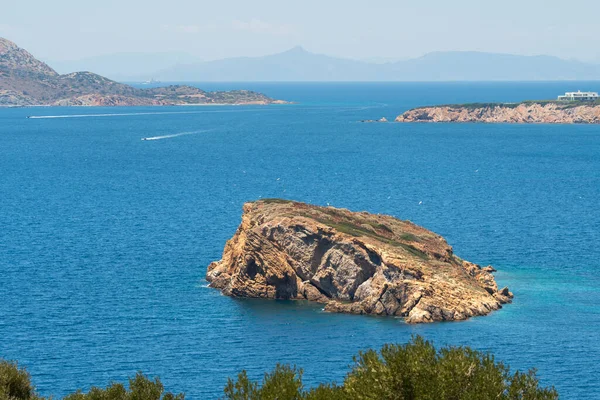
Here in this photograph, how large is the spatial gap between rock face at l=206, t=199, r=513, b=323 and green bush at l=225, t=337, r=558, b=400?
117ft

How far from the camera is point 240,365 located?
6469 cm

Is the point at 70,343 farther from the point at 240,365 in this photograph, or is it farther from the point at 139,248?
the point at 139,248

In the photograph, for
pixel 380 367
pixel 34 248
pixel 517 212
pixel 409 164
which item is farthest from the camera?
pixel 409 164

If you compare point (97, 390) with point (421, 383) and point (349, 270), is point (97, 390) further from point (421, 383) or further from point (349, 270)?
point (349, 270)

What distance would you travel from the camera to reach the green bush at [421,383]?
124 feet

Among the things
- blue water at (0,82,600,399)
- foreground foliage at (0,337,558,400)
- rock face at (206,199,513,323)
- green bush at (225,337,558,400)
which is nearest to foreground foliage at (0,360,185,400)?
foreground foliage at (0,337,558,400)

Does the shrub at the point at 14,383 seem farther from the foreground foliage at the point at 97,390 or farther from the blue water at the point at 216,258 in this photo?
the blue water at the point at 216,258

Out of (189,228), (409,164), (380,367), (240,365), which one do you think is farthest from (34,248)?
(409,164)

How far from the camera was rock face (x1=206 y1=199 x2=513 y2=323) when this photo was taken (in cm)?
7769

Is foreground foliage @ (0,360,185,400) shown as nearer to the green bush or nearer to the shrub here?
the shrub

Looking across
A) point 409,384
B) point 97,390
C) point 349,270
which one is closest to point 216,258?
point 349,270

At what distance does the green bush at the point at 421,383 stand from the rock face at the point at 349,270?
35759 mm

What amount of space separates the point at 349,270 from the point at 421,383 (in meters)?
42.9

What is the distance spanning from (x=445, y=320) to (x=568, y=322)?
936cm
